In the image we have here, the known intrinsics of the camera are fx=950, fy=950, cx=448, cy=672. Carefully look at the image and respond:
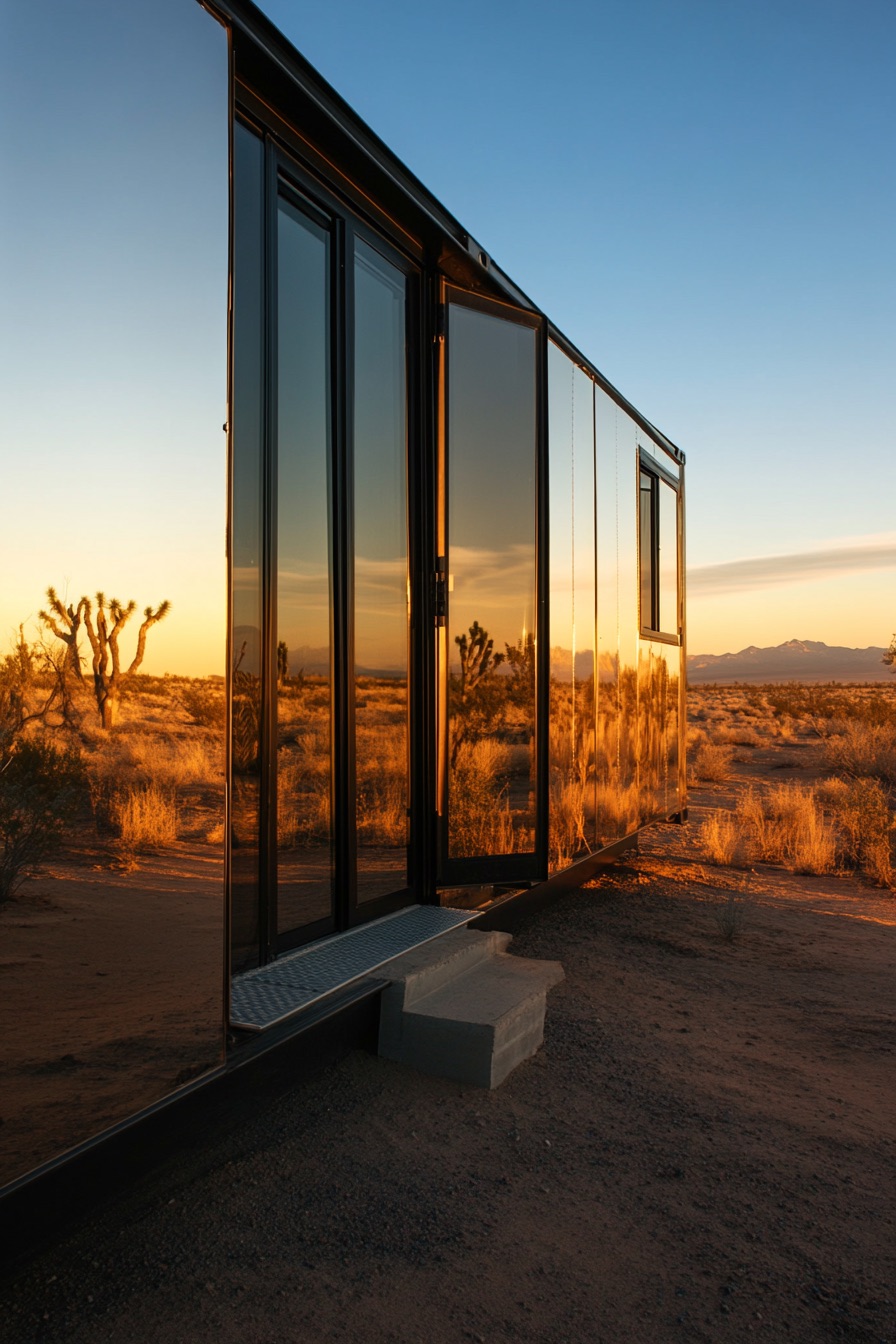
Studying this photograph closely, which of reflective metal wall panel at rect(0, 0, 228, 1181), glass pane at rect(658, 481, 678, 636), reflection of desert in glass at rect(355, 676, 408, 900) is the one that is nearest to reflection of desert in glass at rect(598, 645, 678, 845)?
glass pane at rect(658, 481, 678, 636)

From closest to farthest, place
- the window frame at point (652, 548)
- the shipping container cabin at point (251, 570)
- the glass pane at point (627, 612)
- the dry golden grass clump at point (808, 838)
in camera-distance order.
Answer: the shipping container cabin at point (251, 570) < the glass pane at point (627, 612) < the window frame at point (652, 548) < the dry golden grass clump at point (808, 838)

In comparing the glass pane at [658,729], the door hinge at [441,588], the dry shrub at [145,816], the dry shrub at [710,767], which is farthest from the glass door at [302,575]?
the dry shrub at [710,767]

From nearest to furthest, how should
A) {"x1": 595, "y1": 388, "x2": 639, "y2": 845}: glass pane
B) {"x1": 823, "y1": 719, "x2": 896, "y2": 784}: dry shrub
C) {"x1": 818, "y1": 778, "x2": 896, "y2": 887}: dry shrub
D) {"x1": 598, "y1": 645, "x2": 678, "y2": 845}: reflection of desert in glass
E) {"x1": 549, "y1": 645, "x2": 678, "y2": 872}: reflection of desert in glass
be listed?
{"x1": 549, "y1": 645, "x2": 678, "y2": 872}: reflection of desert in glass < {"x1": 595, "y1": 388, "x2": 639, "y2": 845}: glass pane < {"x1": 598, "y1": 645, "x2": 678, "y2": 845}: reflection of desert in glass < {"x1": 818, "y1": 778, "x2": 896, "y2": 887}: dry shrub < {"x1": 823, "y1": 719, "x2": 896, "y2": 784}: dry shrub

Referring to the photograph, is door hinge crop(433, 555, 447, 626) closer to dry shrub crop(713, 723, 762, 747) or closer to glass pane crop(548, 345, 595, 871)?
glass pane crop(548, 345, 595, 871)

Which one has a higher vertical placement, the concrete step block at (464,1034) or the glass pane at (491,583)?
the glass pane at (491,583)

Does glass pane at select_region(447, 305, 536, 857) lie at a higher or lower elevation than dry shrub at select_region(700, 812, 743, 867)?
higher

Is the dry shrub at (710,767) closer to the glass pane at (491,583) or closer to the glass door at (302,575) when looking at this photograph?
the glass pane at (491,583)

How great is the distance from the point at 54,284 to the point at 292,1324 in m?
2.15

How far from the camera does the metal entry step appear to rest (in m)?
2.74

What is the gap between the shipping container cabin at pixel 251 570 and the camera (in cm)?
175

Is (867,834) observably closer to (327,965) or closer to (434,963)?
(434,963)

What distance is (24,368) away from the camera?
67.3 inches

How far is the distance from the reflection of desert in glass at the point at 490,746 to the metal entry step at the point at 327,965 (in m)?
0.45

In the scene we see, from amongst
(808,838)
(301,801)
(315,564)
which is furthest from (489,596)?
(808,838)
